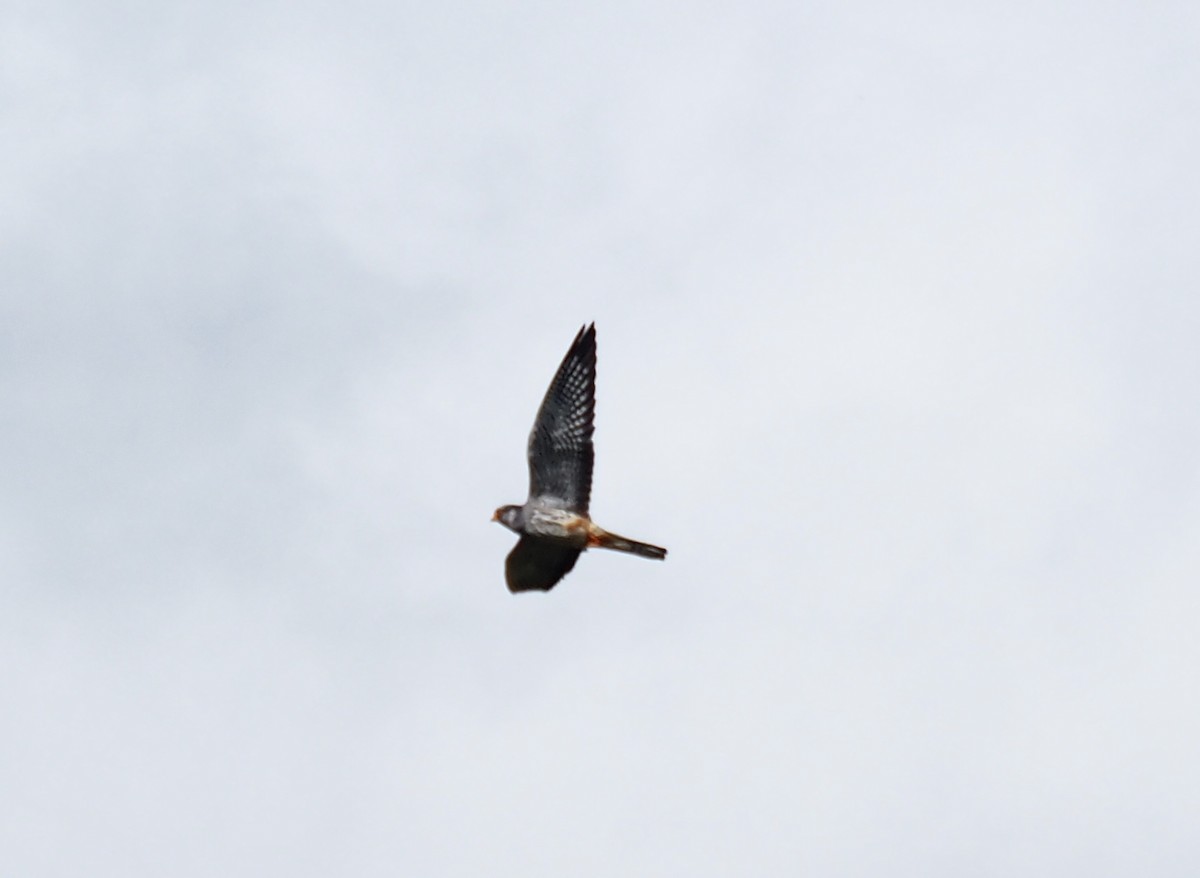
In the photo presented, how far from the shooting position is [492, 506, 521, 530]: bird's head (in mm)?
30922

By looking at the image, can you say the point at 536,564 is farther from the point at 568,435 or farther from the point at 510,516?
the point at 568,435

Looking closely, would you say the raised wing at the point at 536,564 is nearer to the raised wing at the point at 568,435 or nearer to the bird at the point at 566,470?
the bird at the point at 566,470

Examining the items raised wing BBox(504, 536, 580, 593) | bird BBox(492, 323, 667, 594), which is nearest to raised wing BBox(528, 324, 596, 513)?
bird BBox(492, 323, 667, 594)

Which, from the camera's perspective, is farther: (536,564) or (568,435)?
(536,564)

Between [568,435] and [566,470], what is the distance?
1.94 feet

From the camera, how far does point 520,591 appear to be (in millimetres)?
32094

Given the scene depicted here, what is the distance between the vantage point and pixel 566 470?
101 feet

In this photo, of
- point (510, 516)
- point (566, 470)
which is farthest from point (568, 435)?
point (510, 516)

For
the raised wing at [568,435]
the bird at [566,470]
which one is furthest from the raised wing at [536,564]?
the raised wing at [568,435]

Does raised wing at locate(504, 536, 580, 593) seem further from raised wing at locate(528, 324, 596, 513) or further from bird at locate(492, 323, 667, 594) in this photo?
raised wing at locate(528, 324, 596, 513)

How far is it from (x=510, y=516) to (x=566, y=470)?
1.23m

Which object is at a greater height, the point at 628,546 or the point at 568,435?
the point at 568,435

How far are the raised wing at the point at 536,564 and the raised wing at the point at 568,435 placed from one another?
3.15 feet

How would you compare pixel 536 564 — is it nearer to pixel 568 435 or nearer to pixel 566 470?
pixel 566 470
